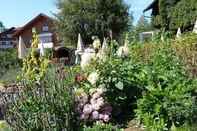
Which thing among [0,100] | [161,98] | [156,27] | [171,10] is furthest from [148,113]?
[156,27]

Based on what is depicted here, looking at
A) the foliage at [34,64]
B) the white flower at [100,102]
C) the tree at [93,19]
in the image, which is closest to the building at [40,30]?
the tree at [93,19]

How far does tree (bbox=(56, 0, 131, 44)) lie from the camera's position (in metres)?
45.6

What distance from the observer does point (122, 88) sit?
777 cm

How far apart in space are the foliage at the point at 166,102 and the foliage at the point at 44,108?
1084mm

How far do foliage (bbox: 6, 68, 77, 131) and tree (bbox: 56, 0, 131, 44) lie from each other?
126 feet

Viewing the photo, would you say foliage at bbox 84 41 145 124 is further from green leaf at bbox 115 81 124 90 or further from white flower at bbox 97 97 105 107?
white flower at bbox 97 97 105 107

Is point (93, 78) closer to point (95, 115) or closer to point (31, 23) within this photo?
point (95, 115)

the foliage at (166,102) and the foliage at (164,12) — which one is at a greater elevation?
the foliage at (164,12)

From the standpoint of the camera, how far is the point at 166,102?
686cm

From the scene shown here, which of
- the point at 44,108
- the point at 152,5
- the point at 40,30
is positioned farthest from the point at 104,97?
the point at 40,30

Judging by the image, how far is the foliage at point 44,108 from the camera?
629 centimetres

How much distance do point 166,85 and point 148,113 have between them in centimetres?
75

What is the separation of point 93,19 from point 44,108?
3937cm

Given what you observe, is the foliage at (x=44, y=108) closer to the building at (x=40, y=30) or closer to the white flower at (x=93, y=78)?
the white flower at (x=93, y=78)
